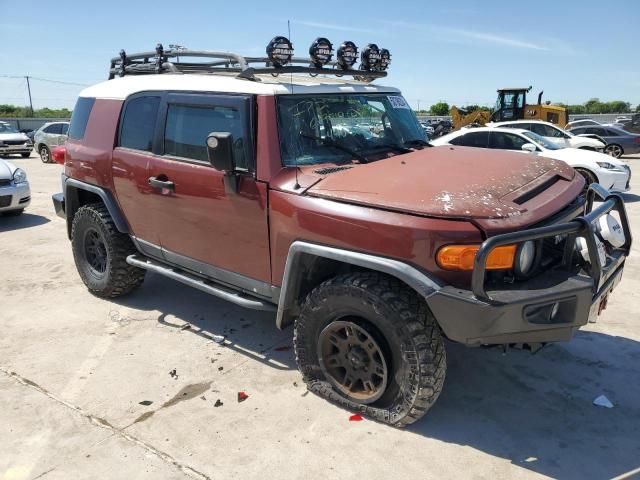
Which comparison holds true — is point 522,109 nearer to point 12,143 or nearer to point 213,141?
point 12,143

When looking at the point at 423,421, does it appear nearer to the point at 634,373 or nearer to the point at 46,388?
the point at 634,373

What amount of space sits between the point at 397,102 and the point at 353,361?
2.27 m

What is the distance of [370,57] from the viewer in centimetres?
464

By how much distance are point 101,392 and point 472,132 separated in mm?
9677

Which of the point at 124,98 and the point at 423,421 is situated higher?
the point at 124,98

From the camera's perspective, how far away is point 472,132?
11.2m

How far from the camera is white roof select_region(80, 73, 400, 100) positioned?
11.5ft

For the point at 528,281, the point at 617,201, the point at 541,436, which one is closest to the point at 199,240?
the point at 528,281

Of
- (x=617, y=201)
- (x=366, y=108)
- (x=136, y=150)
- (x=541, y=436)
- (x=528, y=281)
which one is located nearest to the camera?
(x=528, y=281)

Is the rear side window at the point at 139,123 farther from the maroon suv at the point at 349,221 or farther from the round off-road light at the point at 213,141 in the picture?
the round off-road light at the point at 213,141

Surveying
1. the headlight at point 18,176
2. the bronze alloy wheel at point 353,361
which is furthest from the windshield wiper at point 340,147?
the headlight at point 18,176

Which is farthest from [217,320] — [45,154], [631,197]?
[45,154]

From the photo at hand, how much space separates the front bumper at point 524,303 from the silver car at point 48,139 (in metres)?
20.6

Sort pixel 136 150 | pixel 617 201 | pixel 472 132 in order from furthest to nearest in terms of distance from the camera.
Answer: pixel 472 132 → pixel 136 150 → pixel 617 201
